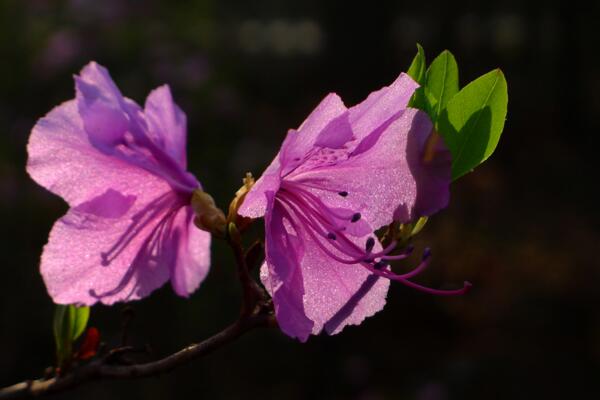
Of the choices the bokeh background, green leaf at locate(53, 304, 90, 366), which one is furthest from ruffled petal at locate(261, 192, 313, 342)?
the bokeh background

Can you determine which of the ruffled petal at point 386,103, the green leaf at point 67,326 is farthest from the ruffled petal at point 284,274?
the green leaf at point 67,326

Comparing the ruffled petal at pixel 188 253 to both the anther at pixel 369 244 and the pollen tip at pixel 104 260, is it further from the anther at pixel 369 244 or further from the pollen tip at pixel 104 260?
the anther at pixel 369 244

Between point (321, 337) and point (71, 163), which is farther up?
point (71, 163)

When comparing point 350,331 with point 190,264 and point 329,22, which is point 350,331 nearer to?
point 329,22

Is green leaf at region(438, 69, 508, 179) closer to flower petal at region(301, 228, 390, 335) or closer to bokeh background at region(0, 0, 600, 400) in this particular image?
flower petal at region(301, 228, 390, 335)

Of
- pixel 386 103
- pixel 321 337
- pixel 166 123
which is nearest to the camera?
pixel 386 103

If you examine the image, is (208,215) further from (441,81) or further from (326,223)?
(441,81)

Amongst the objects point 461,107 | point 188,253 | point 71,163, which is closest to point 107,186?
point 71,163
